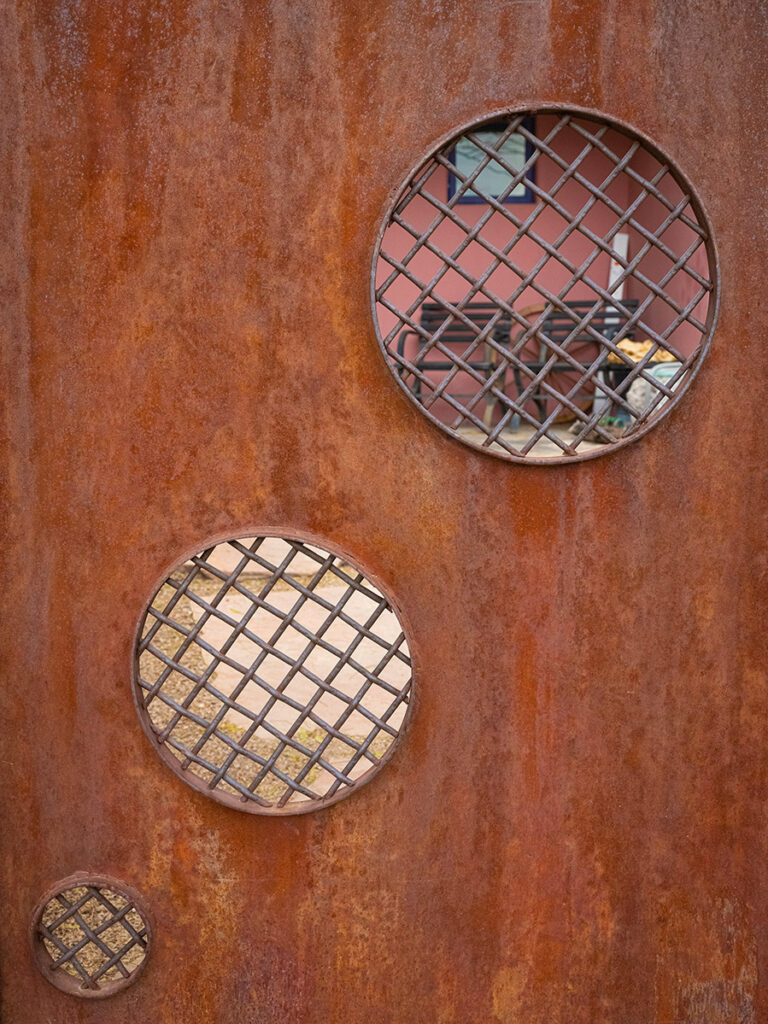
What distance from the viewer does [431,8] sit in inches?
52.1

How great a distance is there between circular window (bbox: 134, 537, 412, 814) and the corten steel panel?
0.17 ft

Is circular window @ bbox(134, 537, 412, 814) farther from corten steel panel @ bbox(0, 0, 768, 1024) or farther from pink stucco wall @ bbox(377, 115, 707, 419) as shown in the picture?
pink stucco wall @ bbox(377, 115, 707, 419)

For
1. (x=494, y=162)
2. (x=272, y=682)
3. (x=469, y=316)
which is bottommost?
(x=272, y=682)

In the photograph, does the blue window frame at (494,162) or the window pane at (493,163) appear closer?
the blue window frame at (494,162)

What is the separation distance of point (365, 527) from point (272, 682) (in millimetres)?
2575

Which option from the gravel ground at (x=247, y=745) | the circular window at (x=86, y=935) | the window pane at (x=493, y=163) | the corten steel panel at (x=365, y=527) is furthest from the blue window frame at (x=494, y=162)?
the circular window at (x=86, y=935)

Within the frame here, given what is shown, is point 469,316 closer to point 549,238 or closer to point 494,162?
point 549,238

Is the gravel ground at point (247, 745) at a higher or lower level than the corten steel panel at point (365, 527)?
lower

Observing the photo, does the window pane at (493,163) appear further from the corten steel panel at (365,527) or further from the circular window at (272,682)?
the corten steel panel at (365,527)

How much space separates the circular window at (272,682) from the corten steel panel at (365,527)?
0.17 feet

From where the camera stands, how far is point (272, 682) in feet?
12.7

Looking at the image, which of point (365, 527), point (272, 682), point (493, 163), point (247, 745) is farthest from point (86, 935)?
point (493, 163)

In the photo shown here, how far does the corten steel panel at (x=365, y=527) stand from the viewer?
1.35 m

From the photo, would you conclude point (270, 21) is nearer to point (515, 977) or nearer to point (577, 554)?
point (577, 554)
